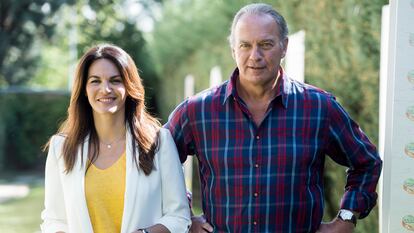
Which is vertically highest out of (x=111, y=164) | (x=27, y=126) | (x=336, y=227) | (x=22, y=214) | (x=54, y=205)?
(x=111, y=164)

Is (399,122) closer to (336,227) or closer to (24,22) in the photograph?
(336,227)

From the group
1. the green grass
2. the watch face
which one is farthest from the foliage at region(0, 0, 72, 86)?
the watch face

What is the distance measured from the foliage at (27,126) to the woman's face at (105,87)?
16.7 m

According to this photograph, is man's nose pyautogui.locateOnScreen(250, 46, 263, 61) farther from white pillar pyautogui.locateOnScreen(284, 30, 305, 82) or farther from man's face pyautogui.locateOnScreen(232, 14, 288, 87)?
white pillar pyautogui.locateOnScreen(284, 30, 305, 82)

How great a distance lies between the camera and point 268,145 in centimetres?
339

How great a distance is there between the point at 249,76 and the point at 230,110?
0.21m

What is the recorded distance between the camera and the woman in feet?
11.0

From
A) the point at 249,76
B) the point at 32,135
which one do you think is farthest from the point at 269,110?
the point at 32,135

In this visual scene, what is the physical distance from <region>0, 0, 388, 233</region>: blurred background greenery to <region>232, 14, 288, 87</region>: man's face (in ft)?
7.87

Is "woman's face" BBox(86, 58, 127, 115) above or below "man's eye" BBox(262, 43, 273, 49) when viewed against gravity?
below

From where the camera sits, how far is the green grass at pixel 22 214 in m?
10.6

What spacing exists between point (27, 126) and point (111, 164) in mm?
17696

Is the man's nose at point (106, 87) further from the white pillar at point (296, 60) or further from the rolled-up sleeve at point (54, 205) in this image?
the white pillar at point (296, 60)

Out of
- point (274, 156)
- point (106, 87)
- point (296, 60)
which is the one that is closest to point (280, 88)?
point (274, 156)
